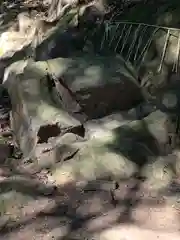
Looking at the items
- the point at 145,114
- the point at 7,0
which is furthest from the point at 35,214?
the point at 7,0

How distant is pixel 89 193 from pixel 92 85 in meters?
1.47

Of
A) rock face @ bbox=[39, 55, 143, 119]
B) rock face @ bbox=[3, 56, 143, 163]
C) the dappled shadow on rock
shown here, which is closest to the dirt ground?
the dappled shadow on rock

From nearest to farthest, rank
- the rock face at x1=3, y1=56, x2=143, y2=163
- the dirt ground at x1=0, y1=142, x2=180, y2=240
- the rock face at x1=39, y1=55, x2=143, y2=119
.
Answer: the dirt ground at x1=0, y1=142, x2=180, y2=240
the rock face at x1=3, y1=56, x2=143, y2=163
the rock face at x1=39, y1=55, x2=143, y2=119

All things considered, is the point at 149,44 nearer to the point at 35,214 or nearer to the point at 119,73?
the point at 119,73

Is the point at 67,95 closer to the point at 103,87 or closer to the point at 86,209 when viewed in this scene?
the point at 103,87

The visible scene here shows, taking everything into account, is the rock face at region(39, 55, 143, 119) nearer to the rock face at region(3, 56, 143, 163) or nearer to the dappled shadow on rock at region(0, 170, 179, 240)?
the rock face at region(3, 56, 143, 163)

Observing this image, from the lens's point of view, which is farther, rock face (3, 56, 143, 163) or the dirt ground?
rock face (3, 56, 143, 163)

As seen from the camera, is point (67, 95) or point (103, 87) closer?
point (103, 87)

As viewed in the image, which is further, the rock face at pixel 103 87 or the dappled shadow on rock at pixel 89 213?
the rock face at pixel 103 87

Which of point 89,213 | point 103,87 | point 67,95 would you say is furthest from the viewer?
point 67,95

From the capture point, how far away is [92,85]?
14.4ft

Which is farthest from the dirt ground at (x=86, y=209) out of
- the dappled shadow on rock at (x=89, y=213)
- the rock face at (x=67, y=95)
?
the rock face at (x=67, y=95)

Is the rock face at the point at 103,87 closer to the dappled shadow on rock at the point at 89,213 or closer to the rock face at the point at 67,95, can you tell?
the rock face at the point at 67,95

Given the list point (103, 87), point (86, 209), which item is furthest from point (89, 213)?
point (103, 87)
